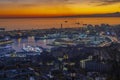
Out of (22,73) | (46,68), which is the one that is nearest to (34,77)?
(22,73)

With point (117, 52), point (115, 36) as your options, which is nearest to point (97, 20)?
point (115, 36)

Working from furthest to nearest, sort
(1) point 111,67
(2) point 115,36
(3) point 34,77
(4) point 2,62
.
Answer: (2) point 115,36, (4) point 2,62, (1) point 111,67, (3) point 34,77

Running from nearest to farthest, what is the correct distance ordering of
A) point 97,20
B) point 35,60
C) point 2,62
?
1. point 2,62
2. point 35,60
3. point 97,20

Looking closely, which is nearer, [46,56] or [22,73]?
[22,73]

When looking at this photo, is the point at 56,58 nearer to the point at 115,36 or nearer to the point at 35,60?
the point at 35,60

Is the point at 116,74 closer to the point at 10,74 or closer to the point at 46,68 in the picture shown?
the point at 46,68

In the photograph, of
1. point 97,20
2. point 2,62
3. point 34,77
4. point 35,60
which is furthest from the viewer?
point 97,20

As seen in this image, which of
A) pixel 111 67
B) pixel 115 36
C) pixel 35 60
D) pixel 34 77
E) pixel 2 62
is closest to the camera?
pixel 34 77

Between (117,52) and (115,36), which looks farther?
(115,36)
